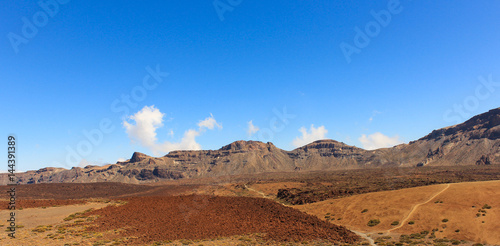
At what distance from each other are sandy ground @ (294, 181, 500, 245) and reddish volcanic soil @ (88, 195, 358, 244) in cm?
702

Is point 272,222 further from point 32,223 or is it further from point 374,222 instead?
point 32,223

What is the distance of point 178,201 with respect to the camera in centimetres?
3375

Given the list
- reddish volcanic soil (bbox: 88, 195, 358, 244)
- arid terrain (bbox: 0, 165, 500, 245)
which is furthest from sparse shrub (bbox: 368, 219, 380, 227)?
reddish volcanic soil (bbox: 88, 195, 358, 244)

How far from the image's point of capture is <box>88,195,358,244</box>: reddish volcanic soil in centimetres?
2286

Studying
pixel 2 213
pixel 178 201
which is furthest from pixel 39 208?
pixel 178 201

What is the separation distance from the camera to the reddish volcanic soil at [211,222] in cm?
2286

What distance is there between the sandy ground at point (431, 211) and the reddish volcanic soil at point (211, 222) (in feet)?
23.0

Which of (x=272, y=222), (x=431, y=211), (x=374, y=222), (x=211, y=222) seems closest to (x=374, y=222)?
(x=374, y=222)

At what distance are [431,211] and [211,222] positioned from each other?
74.9 ft

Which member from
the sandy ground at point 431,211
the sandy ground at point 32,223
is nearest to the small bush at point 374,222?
the sandy ground at point 431,211

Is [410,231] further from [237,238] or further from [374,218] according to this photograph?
[237,238]

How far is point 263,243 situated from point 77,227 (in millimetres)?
17466

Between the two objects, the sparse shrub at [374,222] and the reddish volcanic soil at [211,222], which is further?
the sparse shrub at [374,222]

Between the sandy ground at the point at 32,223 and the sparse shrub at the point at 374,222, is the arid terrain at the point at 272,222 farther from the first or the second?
the sparse shrub at the point at 374,222
